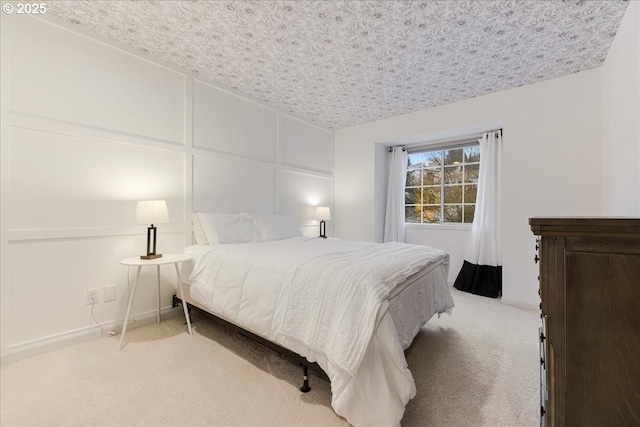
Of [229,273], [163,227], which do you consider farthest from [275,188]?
[229,273]

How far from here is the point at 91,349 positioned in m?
2.11

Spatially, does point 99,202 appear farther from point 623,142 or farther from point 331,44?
point 623,142

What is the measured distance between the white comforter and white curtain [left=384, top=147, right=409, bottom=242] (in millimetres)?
2325

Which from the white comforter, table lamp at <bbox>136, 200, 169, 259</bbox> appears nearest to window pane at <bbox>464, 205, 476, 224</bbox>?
the white comforter

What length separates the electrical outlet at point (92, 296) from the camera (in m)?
2.28

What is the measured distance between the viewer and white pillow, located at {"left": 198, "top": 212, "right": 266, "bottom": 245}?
277 cm

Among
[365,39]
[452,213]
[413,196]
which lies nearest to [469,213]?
[452,213]

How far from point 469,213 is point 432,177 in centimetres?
80

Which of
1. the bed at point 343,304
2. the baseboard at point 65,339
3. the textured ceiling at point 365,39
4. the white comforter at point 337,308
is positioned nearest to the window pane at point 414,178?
the textured ceiling at point 365,39

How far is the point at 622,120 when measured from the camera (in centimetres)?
213

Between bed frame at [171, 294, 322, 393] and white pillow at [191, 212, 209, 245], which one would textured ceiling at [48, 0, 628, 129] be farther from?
bed frame at [171, 294, 322, 393]

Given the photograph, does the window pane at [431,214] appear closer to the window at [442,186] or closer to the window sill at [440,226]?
the window at [442,186]

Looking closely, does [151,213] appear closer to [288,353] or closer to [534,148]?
[288,353]

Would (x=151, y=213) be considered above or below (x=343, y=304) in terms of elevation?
above
